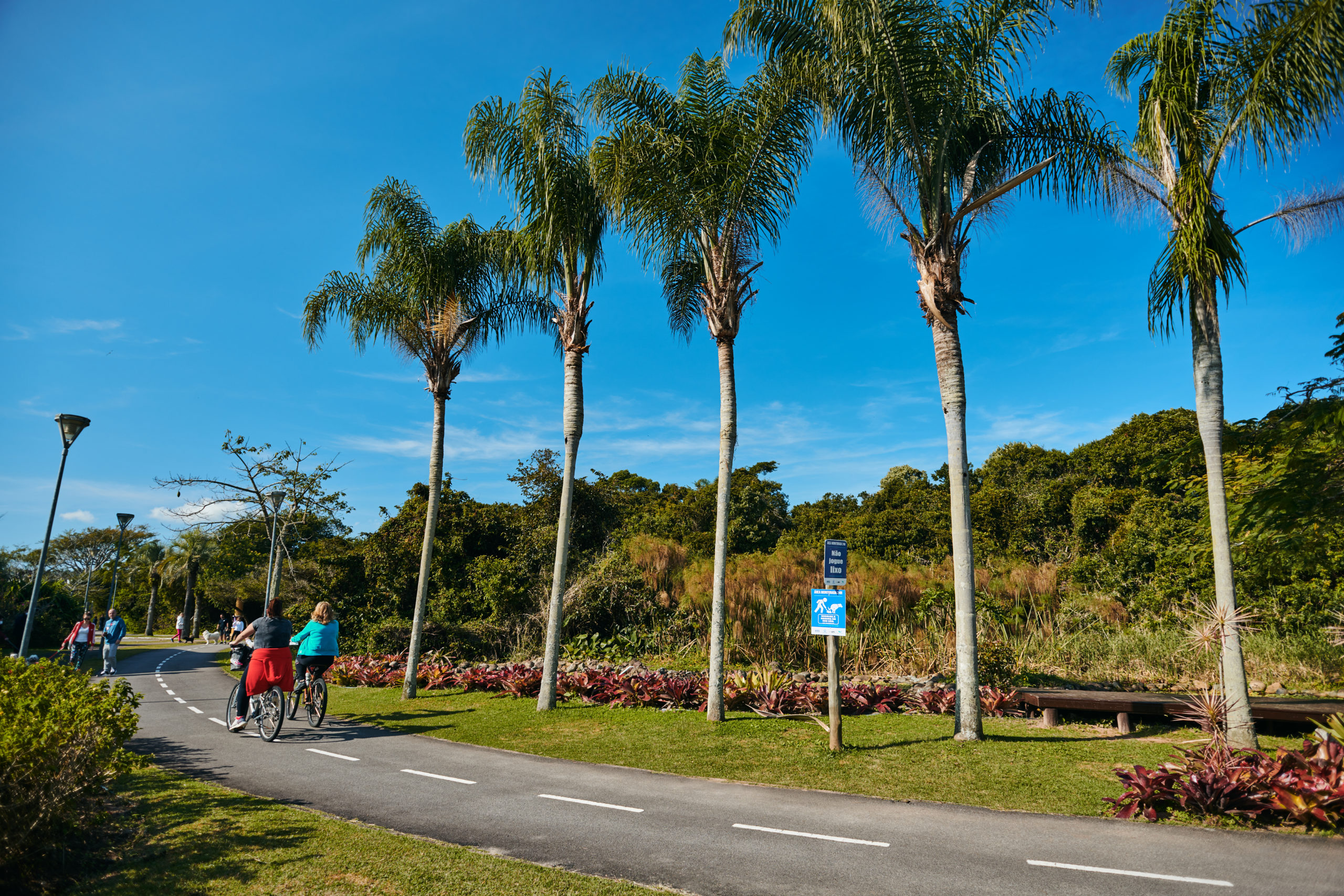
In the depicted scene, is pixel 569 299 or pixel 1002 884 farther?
pixel 569 299

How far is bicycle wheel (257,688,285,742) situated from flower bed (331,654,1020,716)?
4204 millimetres

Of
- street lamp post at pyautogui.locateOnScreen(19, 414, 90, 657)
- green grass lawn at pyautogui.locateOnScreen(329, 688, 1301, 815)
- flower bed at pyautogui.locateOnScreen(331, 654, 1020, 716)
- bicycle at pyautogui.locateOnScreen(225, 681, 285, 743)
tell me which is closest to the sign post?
green grass lawn at pyautogui.locateOnScreen(329, 688, 1301, 815)

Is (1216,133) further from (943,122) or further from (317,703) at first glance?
(317,703)

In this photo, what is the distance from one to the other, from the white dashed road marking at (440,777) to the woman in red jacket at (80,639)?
1554 centimetres

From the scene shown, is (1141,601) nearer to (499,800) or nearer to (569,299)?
(569,299)

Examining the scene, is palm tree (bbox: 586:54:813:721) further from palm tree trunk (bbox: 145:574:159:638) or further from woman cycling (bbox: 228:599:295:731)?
palm tree trunk (bbox: 145:574:159:638)

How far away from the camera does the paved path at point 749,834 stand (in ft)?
15.5

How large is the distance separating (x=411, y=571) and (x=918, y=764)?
17.4 metres

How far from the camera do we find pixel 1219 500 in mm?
8148

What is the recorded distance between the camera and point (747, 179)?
36.5 feet

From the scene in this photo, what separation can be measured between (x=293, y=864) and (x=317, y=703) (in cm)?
688

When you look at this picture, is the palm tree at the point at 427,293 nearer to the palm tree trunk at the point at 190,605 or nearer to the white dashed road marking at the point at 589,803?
the white dashed road marking at the point at 589,803

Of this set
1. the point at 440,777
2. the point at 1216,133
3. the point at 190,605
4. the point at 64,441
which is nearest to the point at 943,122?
the point at 1216,133

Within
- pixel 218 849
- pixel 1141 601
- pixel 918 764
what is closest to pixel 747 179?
pixel 918 764
